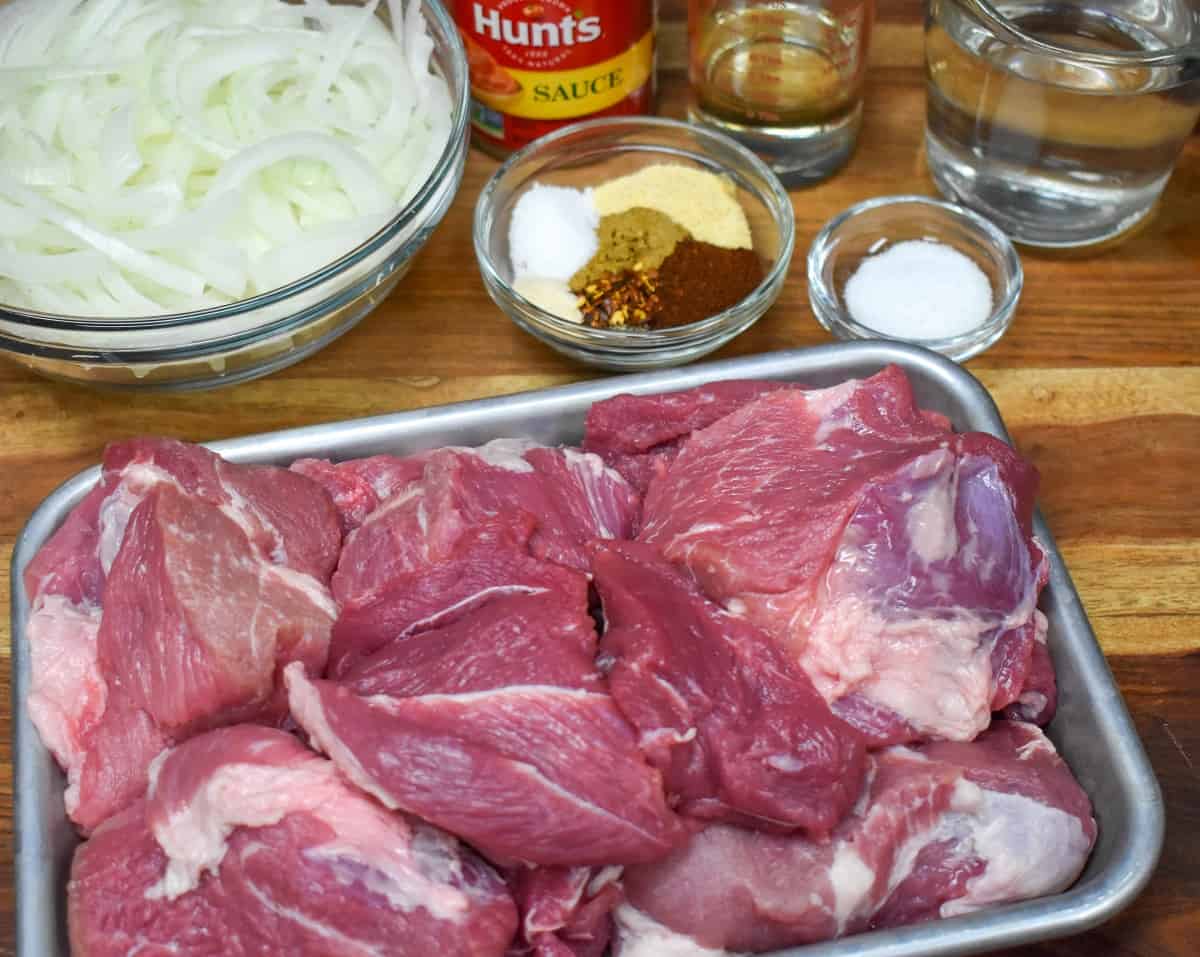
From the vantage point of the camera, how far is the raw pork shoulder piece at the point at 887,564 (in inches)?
85.7

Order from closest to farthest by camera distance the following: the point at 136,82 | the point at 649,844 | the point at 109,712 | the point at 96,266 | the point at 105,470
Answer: the point at 649,844, the point at 109,712, the point at 105,470, the point at 96,266, the point at 136,82

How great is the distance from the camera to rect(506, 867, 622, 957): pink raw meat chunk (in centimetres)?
198

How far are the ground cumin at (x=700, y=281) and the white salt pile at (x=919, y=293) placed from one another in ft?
0.94

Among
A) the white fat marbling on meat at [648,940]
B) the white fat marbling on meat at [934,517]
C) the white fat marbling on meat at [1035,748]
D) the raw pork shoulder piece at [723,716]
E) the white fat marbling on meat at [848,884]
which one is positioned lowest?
the white fat marbling on meat at [648,940]

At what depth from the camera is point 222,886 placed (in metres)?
1.97

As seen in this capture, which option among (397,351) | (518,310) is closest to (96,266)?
(397,351)

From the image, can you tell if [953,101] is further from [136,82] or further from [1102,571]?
[136,82]

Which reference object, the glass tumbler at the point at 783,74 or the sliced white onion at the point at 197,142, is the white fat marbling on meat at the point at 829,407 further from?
the glass tumbler at the point at 783,74

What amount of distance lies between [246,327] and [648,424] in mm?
886

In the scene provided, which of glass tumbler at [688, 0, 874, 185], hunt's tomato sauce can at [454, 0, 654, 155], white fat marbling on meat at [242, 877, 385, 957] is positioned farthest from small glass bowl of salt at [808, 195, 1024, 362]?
white fat marbling on meat at [242, 877, 385, 957]

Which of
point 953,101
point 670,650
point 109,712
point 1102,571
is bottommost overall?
point 1102,571

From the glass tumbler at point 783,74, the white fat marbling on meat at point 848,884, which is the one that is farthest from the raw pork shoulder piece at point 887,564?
the glass tumbler at point 783,74

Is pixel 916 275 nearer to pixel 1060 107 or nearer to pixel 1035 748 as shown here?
pixel 1060 107

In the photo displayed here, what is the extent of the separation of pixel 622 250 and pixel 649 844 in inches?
63.6
